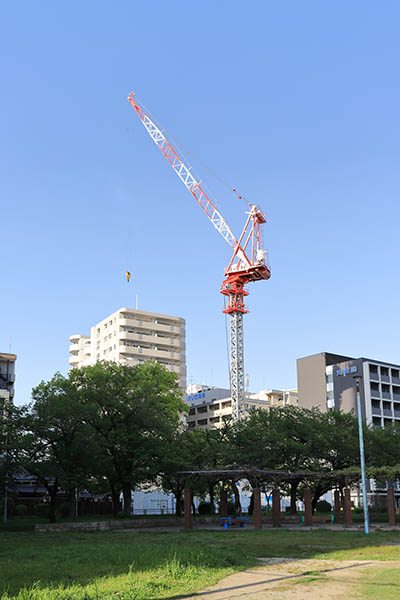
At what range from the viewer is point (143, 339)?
13000 cm

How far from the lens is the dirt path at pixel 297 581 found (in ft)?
48.2

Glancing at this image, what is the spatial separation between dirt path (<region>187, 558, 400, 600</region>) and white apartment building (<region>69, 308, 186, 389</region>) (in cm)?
10475

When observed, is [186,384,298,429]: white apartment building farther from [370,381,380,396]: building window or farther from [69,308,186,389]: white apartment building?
[370,381,380,396]: building window

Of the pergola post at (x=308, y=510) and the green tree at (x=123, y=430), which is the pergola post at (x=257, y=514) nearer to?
the pergola post at (x=308, y=510)

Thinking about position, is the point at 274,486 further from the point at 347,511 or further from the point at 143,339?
the point at 143,339

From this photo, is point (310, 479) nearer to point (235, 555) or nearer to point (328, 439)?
point (328, 439)

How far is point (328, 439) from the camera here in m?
53.6

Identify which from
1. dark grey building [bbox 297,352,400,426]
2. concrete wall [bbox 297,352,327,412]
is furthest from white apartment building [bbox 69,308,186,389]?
dark grey building [bbox 297,352,400,426]

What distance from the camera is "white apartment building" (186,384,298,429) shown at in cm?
12838

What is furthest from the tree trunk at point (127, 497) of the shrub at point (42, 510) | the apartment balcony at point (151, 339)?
the apartment balcony at point (151, 339)

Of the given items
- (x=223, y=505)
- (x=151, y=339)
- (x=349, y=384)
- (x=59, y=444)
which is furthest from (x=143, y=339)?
(x=59, y=444)

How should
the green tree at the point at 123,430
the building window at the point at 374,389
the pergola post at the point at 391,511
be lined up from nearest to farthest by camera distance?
the pergola post at the point at 391,511 → the green tree at the point at 123,430 → the building window at the point at 374,389

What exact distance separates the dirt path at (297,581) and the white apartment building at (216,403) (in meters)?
104

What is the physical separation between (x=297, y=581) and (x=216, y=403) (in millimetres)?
113972
